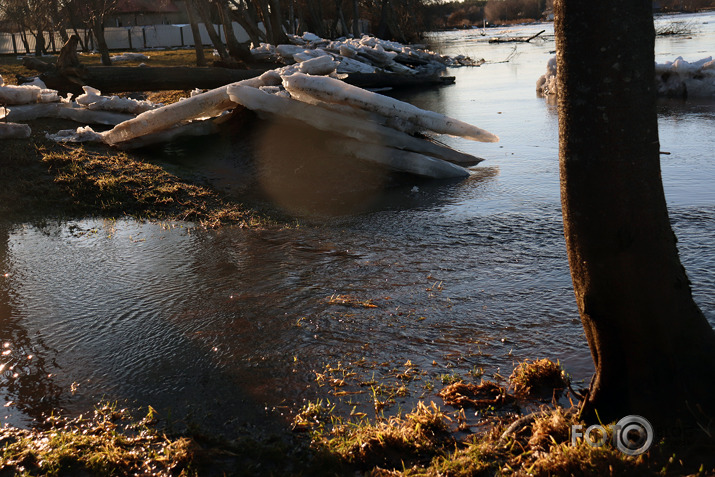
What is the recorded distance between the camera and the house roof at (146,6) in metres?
57.3

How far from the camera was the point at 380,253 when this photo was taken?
6.54 m

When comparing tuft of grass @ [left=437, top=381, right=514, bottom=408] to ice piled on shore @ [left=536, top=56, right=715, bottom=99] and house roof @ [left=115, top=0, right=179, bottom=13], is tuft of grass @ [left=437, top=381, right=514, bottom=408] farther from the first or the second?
house roof @ [left=115, top=0, right=179, bottom=13]

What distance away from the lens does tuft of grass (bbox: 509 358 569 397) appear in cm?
373

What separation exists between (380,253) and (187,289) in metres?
1.86

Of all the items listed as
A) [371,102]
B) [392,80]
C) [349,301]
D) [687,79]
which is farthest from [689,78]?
[349,301]

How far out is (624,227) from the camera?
2969mm

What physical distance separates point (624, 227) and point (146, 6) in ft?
204

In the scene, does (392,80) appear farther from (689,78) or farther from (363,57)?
(689,78)

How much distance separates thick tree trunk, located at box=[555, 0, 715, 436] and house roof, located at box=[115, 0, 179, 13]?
59440 mm

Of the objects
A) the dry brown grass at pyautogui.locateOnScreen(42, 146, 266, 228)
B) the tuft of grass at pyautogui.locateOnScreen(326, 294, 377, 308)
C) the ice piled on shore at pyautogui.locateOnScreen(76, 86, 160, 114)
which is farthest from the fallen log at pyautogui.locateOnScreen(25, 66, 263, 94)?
the tuft of grass at pyautogui.locateOnScreen(326, 294, 377, 308)

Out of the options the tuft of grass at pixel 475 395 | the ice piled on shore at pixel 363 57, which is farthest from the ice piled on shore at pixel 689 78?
the tuft of grass at pixel 475 395

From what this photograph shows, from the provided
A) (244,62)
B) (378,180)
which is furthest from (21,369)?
(244,62)

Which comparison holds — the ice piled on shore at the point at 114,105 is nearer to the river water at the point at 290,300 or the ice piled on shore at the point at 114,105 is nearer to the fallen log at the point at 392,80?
the river water at the point at 290,300

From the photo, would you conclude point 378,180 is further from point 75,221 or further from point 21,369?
point 21,369
